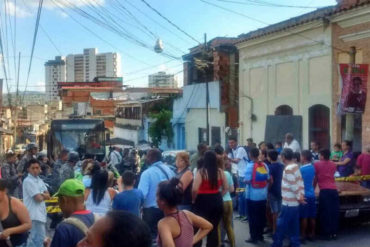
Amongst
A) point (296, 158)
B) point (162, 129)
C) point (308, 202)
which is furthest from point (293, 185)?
point (162, 129)

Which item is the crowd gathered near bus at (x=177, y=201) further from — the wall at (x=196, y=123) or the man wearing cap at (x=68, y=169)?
the wall at (x=196, y=123)

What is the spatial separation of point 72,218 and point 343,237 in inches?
307

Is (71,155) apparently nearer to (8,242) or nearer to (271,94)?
(8,242)

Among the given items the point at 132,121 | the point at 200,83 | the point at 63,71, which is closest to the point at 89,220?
the point at 200,83

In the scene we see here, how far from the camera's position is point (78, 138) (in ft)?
78.2

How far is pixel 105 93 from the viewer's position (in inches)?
2478

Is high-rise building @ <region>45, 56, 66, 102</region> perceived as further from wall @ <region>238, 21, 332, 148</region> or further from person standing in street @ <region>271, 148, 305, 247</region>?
person standing in street @ <region>271, 148, 305, 247</region>

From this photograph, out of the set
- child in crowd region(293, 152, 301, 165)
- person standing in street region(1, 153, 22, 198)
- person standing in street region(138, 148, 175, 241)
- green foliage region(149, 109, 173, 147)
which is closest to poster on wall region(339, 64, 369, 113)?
child in crowd region(293, 152, 301, 165)

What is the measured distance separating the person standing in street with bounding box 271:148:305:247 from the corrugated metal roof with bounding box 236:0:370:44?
9.88 m

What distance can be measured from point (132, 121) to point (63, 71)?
108 metres

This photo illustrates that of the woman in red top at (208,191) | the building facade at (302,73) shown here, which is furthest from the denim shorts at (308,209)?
the building facade at (302,73)

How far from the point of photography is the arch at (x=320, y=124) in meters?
20.2

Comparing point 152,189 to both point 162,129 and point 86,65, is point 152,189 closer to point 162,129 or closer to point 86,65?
point 162,129

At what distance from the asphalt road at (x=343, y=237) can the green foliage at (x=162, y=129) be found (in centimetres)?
2677
